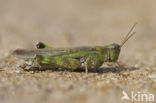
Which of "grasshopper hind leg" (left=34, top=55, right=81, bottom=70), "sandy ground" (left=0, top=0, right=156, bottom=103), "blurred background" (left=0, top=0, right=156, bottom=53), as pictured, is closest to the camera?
"sandy ground" (left=0, top=0, right=156, bottom=103)

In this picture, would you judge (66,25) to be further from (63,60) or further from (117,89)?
(117,89)

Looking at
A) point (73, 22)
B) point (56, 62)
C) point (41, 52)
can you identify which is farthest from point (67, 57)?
→ point (73, 22)

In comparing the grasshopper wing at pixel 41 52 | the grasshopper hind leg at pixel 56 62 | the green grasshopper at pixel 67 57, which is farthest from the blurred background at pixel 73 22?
the grasshopper hind leg at pixel 56 62

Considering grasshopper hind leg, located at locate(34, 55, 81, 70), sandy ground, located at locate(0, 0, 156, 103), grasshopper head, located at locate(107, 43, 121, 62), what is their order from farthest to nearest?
1. grasshopper head, located at locate(107, 43, 121, 62)
2. grasshopper hind leg, located at locate(34, 55, 81, 70)
3. sandy ground, located at locate(0, 0, 156, 103)

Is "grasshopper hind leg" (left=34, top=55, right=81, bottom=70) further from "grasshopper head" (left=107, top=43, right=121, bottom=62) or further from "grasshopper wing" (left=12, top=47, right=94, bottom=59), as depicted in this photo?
"grasshopper head" (left=107, top=43, right=121, bottom=62)

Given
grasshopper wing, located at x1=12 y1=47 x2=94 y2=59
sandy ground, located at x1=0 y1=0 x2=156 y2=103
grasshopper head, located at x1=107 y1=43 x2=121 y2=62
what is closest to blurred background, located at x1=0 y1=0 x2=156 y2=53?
sandy ground, located at x1=0 y1=0 x2=156 y2=103
